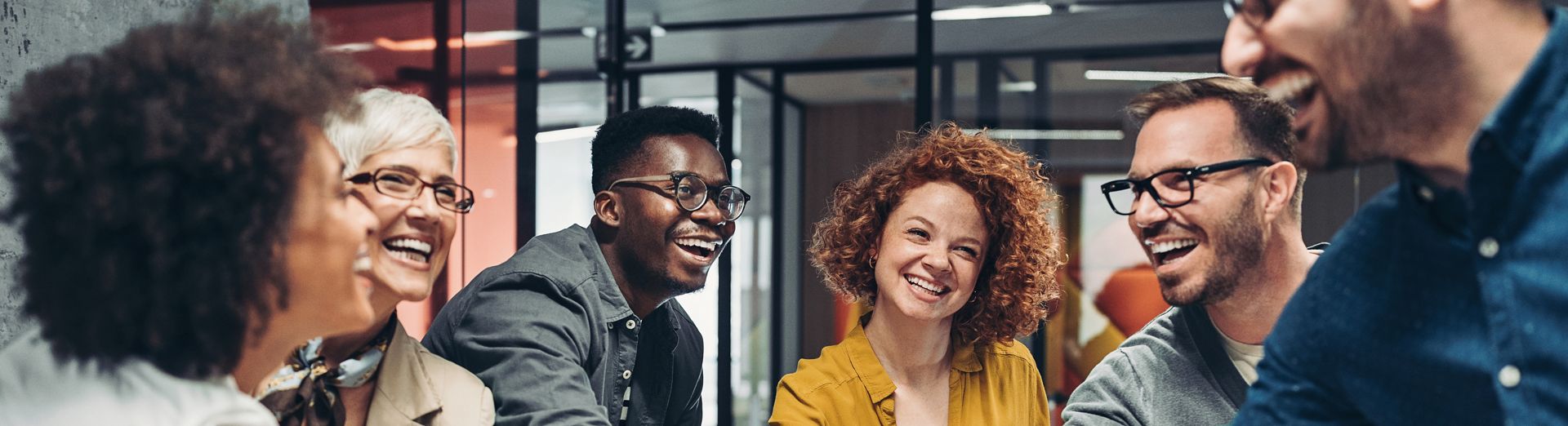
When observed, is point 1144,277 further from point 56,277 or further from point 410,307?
point 56,277

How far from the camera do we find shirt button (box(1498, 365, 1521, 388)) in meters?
1.23

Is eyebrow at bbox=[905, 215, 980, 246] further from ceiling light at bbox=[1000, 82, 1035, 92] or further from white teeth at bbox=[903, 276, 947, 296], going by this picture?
ceiling light at bbox=[1000, 82, 1035, 92]

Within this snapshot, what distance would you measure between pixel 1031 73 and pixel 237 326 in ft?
15.7

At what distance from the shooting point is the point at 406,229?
1.96 meters

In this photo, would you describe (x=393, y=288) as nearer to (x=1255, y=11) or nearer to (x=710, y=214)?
(x=710, y=214)

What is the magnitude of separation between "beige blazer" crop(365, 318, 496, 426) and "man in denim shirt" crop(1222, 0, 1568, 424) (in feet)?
4.68

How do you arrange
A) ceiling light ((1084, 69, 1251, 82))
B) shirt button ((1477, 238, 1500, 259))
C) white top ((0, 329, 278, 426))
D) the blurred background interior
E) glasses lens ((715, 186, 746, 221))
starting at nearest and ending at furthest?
white top ((0, 329, 278, 426)) < shirt button ((1477, 238, 1500, 259)) < glasses lens ((715, 186, 746, 221)) < the blurred background interior < ceiling light ((1084, 69, 1251, 82))

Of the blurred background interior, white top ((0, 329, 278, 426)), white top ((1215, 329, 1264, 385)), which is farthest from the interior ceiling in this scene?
white top ((1215, 329, 1264, 385))

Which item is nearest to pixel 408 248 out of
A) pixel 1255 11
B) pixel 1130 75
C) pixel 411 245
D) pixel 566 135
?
pixel 411 245

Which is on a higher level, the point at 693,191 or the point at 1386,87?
the point at 1386,87

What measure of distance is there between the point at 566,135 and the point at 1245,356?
2995 mm

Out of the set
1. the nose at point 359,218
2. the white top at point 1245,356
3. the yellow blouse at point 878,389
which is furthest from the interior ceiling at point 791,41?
the white top at point 1245,356

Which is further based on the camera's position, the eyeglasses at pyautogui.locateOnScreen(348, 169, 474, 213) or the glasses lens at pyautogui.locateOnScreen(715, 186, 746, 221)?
the glasses lens at pyautogui.locateOnScreen(715, 186, 746, 221)

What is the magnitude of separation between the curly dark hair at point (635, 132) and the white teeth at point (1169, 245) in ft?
3.72
